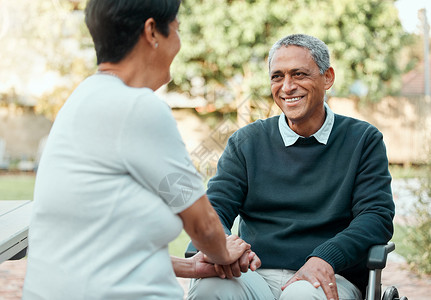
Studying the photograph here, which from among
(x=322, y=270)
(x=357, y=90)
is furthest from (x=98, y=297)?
(x=357, y=90)

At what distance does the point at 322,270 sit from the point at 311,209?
0.34m

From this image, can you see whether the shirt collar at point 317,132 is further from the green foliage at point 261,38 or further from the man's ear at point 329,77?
the green foliage at point 261,38

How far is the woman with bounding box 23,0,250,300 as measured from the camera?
50.9 inches

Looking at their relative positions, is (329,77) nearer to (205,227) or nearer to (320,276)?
(320,276)

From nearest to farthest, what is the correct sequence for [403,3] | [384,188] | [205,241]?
[205,241] → [384,188] → [403,3]

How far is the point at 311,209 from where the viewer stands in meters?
2.32

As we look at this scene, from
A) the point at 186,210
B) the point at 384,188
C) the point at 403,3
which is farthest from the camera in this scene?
the point at 403,3

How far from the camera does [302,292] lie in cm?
195

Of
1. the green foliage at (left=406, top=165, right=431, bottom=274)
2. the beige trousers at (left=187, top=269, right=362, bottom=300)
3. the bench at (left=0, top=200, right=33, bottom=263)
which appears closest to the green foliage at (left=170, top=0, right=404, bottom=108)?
the green foliage at (left=406, top=165, right=431, bottom=274)

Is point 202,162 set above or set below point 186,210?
below

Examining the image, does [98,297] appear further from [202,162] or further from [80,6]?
[80,6]

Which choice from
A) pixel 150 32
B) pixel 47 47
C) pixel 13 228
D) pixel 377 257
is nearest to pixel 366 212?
pixel 377 257

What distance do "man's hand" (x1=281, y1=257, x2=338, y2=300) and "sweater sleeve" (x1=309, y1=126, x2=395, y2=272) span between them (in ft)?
0.10

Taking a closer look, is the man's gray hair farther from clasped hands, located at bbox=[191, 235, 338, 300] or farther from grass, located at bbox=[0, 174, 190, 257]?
grass, located at bbox=[0, 174, 190, 257]
